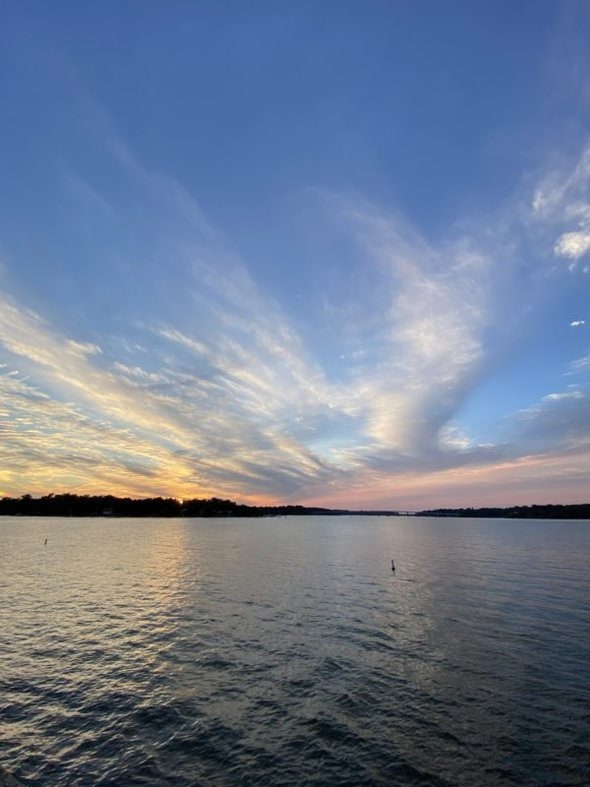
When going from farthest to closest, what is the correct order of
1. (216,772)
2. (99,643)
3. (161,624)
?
(161,624)
(99,643)
(216,772)

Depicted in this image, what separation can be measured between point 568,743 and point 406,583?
4556 cm

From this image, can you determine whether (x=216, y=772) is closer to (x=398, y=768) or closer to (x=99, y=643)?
(x=398, y=768)

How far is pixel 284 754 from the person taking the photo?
19.4 m

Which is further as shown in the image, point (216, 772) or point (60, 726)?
point (60, 726)

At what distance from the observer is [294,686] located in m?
26.7

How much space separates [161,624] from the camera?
40844 millimetres

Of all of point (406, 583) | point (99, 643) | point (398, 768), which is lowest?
point (398, 768)

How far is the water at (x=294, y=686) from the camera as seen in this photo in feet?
61.3

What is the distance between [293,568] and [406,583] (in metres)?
23.0

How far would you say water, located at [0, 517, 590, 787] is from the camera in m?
18.7

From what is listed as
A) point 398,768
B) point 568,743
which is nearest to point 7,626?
point 398,768

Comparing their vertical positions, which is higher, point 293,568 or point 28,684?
point 293,568

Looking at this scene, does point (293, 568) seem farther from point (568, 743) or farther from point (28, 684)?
point (568, 743)

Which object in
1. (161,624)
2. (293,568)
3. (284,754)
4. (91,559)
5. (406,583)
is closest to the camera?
(284,754)
